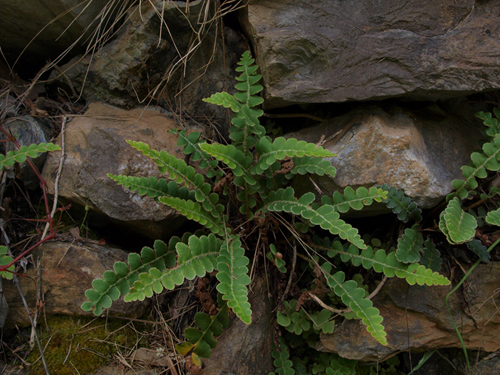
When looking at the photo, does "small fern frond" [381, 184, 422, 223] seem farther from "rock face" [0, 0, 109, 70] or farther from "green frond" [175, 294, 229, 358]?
"rock face" [0, 0, 109, 70]

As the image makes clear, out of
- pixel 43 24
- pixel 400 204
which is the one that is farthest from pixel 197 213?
pixel 43 24

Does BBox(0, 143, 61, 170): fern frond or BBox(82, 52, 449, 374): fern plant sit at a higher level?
BBox(0, 143, 61, 170): fern frond

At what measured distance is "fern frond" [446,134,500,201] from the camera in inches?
88.4

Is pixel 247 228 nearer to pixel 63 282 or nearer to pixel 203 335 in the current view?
pixel 203 335

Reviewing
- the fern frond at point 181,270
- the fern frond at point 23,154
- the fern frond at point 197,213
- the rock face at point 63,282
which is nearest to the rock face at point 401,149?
the fern frond at point 197,213

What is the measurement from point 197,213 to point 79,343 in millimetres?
1106

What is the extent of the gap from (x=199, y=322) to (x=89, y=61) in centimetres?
223

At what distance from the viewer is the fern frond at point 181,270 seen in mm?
1875

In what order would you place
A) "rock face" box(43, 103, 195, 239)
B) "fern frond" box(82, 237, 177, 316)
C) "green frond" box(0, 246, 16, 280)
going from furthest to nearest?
"rock face" box(43, 103, 195, 239), "green frond" box(0, 246, 16, 280), "fern frond" box(82, 237, 177, 316)

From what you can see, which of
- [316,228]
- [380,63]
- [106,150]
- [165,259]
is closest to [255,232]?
[316,228]

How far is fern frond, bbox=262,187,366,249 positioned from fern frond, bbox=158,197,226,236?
0.32 meters

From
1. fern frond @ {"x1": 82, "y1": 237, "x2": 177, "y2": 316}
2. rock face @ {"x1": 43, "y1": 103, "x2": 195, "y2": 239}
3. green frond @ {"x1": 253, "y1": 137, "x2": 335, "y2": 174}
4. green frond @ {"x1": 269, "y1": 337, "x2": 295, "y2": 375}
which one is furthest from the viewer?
rock face @ {"x1": 43, "y1": 103, "x2": 195, "y2": 239}

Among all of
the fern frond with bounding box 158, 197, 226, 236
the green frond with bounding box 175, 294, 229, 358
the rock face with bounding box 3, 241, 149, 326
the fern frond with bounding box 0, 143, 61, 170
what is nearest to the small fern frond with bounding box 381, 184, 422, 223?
the fern frond with bounding box 158, 197, 226, 236

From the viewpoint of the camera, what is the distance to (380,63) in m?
2.36
